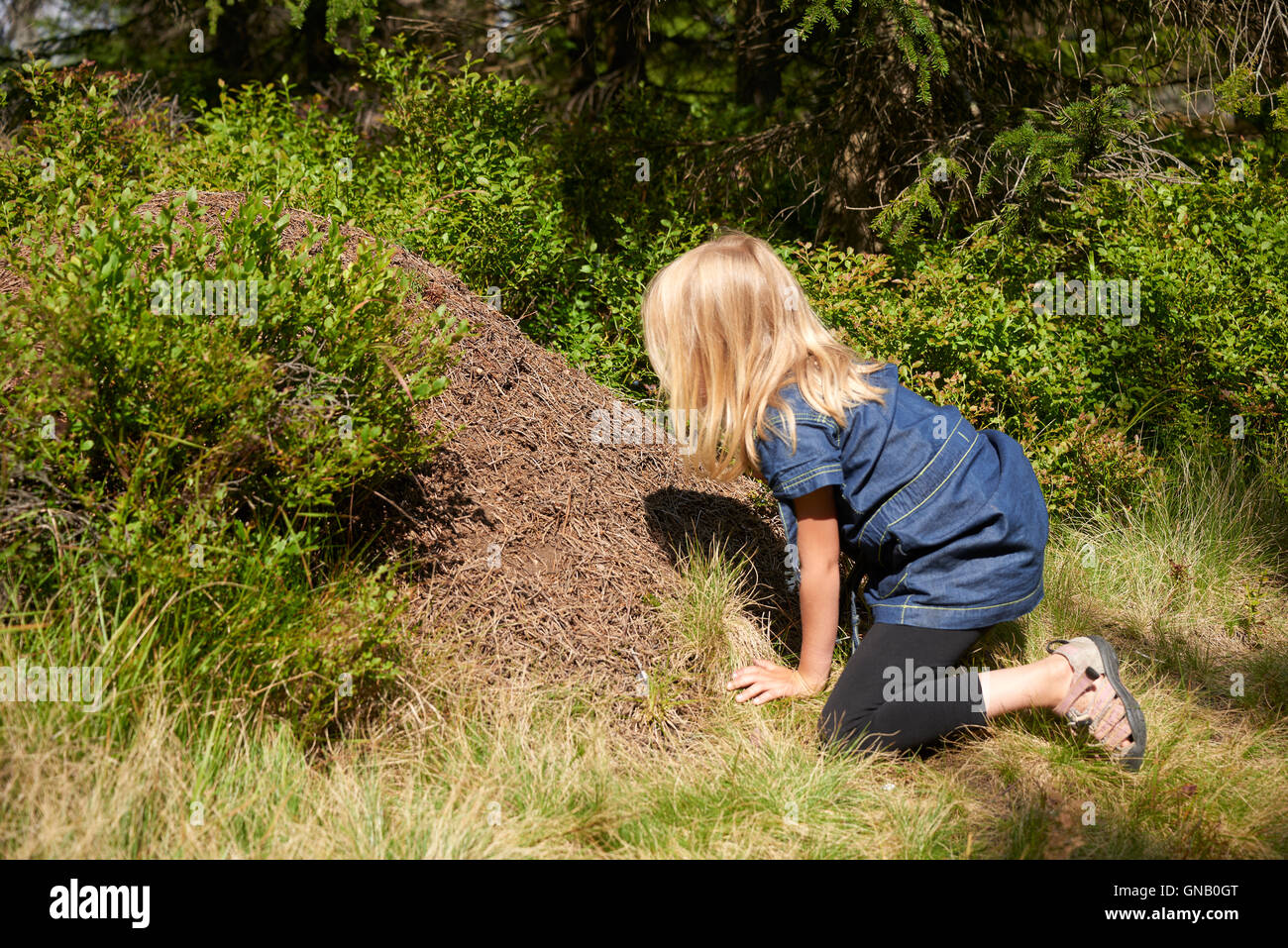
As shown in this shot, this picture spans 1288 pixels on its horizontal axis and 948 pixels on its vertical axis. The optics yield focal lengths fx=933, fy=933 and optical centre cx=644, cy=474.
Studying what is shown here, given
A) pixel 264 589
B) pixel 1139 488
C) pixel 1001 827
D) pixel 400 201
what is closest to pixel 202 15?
pixel 400 201

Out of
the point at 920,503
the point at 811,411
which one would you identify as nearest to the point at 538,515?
the point at 811,411

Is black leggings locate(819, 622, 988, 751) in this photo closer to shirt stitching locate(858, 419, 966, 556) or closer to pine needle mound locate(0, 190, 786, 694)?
shirt stitching locate(858, 419, 966, 556)

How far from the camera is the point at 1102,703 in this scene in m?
2.96

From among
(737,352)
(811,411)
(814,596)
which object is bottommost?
(814,596)

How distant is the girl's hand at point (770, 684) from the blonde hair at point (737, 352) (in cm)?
68

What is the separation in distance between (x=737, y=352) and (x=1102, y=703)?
5.28 feet

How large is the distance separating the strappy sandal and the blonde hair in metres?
1.09

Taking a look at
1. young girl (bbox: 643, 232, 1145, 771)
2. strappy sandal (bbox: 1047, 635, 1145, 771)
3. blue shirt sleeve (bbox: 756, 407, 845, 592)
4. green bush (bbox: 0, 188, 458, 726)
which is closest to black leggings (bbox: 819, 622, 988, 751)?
young girl (bbox: 643, 232, 1145, 771)

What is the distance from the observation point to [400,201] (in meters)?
5.16

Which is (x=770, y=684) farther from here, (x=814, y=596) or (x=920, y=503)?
(x=920, y=503)

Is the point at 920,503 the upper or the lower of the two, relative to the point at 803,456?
lower

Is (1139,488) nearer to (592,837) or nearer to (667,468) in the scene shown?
(667,468)

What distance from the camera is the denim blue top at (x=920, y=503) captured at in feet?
9.53

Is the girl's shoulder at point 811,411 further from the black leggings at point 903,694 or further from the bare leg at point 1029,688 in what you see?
the bare leg at point 1029,688
